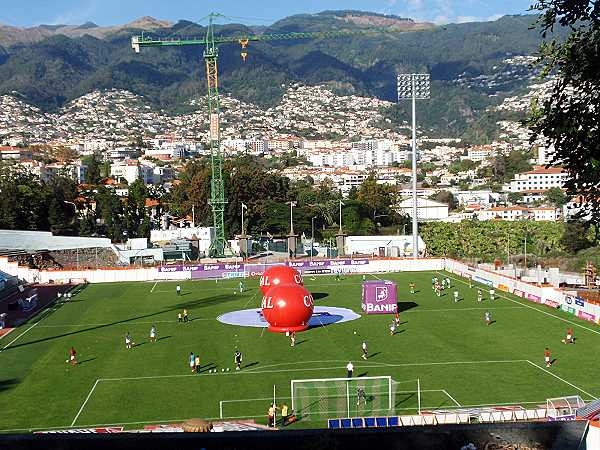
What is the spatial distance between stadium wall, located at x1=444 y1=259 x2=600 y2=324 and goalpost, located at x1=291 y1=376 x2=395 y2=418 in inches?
900

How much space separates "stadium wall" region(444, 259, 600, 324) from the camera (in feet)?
167

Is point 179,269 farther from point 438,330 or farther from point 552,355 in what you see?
point 552,355

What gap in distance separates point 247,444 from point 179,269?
63443mm

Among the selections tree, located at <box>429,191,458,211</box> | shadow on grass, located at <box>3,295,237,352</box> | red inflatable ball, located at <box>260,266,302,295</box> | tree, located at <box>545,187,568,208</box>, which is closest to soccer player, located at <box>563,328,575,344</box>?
red inflatable ball, located at <box>260,266,302,295</box>

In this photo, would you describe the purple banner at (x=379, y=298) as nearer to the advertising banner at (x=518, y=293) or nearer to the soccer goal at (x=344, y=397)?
the advertising banner at (x=518, y=293)

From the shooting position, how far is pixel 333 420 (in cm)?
2816

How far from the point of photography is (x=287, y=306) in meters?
45.6

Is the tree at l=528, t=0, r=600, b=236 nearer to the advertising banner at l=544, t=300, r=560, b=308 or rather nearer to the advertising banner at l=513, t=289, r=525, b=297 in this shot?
the advertising banner at l=544, t=300, r=560, b=308

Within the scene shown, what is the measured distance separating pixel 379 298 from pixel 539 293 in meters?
13.1

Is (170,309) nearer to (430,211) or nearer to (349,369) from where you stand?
(349,369)

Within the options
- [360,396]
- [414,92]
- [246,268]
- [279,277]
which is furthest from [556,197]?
[360,396]

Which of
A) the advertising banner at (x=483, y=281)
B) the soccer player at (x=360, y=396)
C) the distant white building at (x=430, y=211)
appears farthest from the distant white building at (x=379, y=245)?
the soccer player at (x=360, y=396)

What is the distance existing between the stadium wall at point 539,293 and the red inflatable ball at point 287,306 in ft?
61.6

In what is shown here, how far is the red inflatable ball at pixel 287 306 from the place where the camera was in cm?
4537
